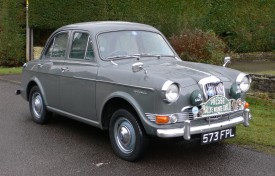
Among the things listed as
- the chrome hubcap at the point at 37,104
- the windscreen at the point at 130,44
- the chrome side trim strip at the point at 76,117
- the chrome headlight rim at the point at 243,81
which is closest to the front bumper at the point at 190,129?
the chrome headlight rim at the point at 243,81

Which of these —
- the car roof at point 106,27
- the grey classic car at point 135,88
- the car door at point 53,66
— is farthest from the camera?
the car door at point 53,66

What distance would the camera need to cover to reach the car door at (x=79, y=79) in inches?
238

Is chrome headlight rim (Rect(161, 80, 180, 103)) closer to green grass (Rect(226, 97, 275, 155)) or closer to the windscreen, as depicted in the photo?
the windscreen

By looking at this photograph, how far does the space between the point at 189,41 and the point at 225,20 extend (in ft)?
25.6

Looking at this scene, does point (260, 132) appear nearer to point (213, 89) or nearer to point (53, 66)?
point (213, 89)

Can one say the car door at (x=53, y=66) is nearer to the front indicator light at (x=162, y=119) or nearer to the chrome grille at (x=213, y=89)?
the front indicator light at (x=162, y=119)

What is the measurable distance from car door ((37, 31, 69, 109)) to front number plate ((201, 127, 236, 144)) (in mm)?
2609

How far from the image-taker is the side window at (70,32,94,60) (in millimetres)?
6254

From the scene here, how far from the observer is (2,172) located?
17.0 ft

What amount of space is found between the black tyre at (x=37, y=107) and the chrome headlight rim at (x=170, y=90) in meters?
3.02

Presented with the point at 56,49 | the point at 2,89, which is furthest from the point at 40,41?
the point at 56,49

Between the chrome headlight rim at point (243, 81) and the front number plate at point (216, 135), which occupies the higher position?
the chrome headlight rim at point (243, 81)

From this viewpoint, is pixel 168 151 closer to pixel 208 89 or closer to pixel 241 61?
pixel 208 89

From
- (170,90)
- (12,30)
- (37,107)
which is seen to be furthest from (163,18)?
(170,90)
